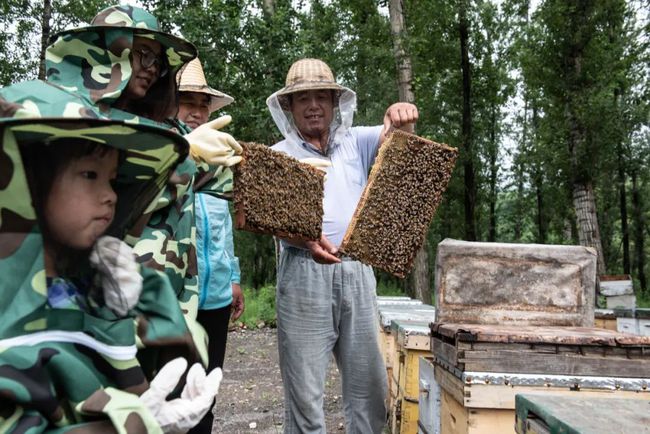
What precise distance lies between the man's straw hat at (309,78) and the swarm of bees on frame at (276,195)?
1.44ft

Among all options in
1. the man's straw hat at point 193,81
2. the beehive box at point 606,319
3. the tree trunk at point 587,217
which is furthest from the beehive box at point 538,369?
the tree trunk at point 587,217

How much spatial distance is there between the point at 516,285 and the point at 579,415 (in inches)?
54.9

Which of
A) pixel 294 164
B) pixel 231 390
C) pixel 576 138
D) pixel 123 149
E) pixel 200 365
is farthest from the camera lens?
pixel 576 138

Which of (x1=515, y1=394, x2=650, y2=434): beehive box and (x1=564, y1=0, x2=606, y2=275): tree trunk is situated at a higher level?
(x1=564, y1=0, x2=606, y2=275): tree trunk

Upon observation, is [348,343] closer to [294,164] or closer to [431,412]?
[431,412]

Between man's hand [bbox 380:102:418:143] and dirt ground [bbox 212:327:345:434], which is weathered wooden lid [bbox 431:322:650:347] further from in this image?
dirt ground [bbox 212:327:345:434]

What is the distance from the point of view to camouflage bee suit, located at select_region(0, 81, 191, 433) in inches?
42.3

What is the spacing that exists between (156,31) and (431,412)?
2019 millimetres

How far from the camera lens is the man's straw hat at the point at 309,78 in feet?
8.50

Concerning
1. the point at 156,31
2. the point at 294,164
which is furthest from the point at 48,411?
the point at 294,164

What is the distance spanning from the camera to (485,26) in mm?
14211

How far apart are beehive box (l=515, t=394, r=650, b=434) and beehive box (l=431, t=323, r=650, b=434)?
1.58 ft

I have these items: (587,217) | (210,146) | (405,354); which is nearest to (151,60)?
(210,146)

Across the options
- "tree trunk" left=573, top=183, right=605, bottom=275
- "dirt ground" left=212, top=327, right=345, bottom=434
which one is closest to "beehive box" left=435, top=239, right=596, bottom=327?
"dirt ground" left=212, top=327, right=345, bottom=434
